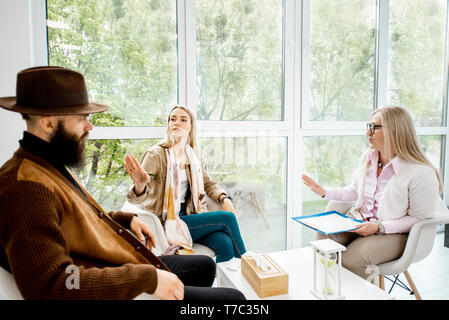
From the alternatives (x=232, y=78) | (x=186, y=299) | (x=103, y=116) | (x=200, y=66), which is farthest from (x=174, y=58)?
(x=186, y=299)

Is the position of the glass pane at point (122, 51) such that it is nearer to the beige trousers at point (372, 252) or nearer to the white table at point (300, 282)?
the white table at point (300, 282)

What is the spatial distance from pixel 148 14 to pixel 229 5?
741mm

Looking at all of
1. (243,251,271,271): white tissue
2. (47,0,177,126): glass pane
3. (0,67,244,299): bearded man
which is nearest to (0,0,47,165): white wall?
(47,0,177,126): glass pane

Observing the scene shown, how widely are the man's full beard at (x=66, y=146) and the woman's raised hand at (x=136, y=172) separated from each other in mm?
419

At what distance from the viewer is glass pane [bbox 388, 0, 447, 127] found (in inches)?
127

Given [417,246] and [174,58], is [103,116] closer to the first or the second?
[174,58]

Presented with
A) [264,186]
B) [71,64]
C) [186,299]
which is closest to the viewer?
[186,299]

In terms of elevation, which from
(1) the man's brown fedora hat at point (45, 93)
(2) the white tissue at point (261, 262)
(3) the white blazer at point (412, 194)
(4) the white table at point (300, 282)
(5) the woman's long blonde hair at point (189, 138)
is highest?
(1) the man's brown fedora hat at point (45, 93)

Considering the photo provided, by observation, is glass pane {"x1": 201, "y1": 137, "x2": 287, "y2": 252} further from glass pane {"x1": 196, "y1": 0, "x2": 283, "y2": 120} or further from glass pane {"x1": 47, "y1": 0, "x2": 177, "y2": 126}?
glass pane {"x1": 47, "y1": 0, "x2": 177, "y2": 126}

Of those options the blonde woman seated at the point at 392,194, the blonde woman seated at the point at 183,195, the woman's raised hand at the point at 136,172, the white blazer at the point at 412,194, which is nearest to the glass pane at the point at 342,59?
the blonde woman seated at the point at 392,194

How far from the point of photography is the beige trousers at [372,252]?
1.77 metres

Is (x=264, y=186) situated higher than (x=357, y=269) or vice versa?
(x=264, y=186)
